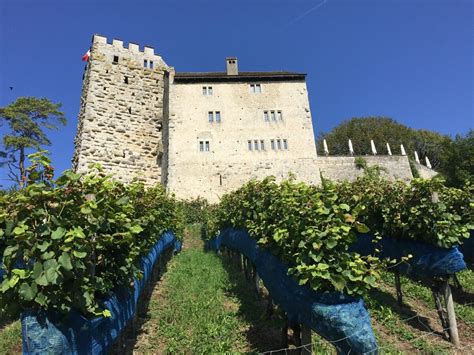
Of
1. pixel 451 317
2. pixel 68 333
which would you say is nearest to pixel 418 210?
pixel 451 317

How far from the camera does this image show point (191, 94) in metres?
22.5

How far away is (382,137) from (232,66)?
2355cm

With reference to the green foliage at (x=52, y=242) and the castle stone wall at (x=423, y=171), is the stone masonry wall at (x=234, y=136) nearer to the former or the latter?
the castle stone wall at (x=423, y=171)

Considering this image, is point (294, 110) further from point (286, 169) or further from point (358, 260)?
point (358, 260)

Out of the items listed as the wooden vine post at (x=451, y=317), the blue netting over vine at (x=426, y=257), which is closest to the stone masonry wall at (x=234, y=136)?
the blue netting over vine at (x=426, y=257)

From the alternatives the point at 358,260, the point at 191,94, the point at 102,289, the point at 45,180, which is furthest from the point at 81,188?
the point at 191,94

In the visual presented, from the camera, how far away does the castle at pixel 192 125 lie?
68.0 feet

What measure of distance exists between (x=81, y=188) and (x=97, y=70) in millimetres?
21405

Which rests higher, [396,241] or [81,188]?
[81,188]

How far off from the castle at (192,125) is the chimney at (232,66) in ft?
0.25

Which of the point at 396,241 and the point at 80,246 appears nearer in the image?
the point at 80,246

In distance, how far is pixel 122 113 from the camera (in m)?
21.5

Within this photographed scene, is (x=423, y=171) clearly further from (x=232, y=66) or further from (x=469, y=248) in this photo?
(x=469, y=248)

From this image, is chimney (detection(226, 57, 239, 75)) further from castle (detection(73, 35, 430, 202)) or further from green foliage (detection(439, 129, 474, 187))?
green foliage (detection(439, 129, 474, 187))
